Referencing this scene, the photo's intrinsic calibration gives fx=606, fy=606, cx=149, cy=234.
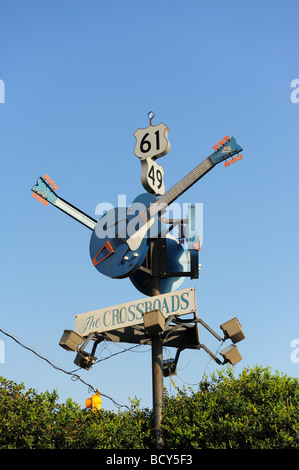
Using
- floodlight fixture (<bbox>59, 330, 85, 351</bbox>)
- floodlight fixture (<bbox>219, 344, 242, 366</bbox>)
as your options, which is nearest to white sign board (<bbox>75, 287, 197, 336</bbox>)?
floodlight fixture (<bbox>59, 330, 85, 351</bbox>)

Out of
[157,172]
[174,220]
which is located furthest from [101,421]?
[157,172]

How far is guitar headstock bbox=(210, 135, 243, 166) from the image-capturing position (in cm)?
1914

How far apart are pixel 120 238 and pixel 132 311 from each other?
98.0 inches

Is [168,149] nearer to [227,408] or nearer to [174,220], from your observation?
[174,220]

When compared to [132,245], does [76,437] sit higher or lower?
lower

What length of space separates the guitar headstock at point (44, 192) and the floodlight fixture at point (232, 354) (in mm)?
8286

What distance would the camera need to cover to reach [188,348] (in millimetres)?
18234

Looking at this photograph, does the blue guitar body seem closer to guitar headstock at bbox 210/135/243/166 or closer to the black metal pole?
A: the black metal pole

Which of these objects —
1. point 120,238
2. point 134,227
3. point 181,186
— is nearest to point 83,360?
point 120,238

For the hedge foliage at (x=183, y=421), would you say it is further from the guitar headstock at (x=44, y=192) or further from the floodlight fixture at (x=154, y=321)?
the guitar headstock at (x=44, y=192)

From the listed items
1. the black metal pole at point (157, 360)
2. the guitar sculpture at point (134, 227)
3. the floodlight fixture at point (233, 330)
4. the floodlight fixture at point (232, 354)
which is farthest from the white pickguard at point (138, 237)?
the floodlight fixture at point (232, 354)

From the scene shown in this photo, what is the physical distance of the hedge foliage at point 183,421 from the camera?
50.9 ft
